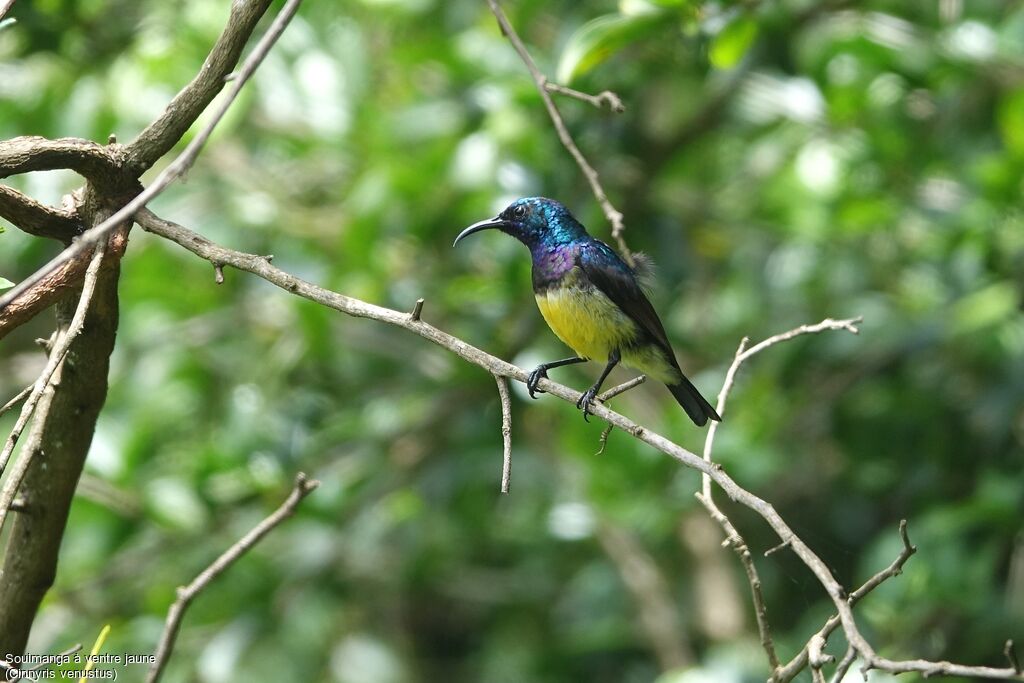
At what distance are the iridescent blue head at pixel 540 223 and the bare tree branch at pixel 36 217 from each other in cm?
213

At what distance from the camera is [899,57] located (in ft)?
17.4

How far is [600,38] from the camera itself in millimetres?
3514

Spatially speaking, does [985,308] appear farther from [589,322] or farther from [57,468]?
[57,468]

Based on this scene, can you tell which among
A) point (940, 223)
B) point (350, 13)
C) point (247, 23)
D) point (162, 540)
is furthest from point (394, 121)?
point (247, 23)

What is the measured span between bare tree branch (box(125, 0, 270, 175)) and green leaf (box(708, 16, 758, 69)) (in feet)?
5.75

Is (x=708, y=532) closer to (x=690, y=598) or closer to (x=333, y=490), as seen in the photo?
(x=690, y=598)

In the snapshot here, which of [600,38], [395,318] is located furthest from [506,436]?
[600,38]

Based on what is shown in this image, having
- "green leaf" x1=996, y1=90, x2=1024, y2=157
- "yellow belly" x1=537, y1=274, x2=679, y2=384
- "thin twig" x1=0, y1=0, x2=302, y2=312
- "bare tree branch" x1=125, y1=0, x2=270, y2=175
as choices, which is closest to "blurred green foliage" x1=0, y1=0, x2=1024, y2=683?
"green leaf" x1=996, y1=90, x2=1024, y2=157

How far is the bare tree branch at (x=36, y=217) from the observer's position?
231 cm

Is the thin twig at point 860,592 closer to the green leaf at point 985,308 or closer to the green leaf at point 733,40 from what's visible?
the green leaf at point 733,40

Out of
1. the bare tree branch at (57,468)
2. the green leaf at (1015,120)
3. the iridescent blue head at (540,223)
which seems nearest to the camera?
A: the bare tree branch at (57,468)

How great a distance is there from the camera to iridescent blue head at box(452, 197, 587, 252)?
4469 millimetres

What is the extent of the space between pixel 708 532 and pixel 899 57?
288 cm

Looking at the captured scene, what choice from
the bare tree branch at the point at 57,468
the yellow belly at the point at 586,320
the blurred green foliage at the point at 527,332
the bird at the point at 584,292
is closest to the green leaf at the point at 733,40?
the blurred green foliage at the point at 527,332
